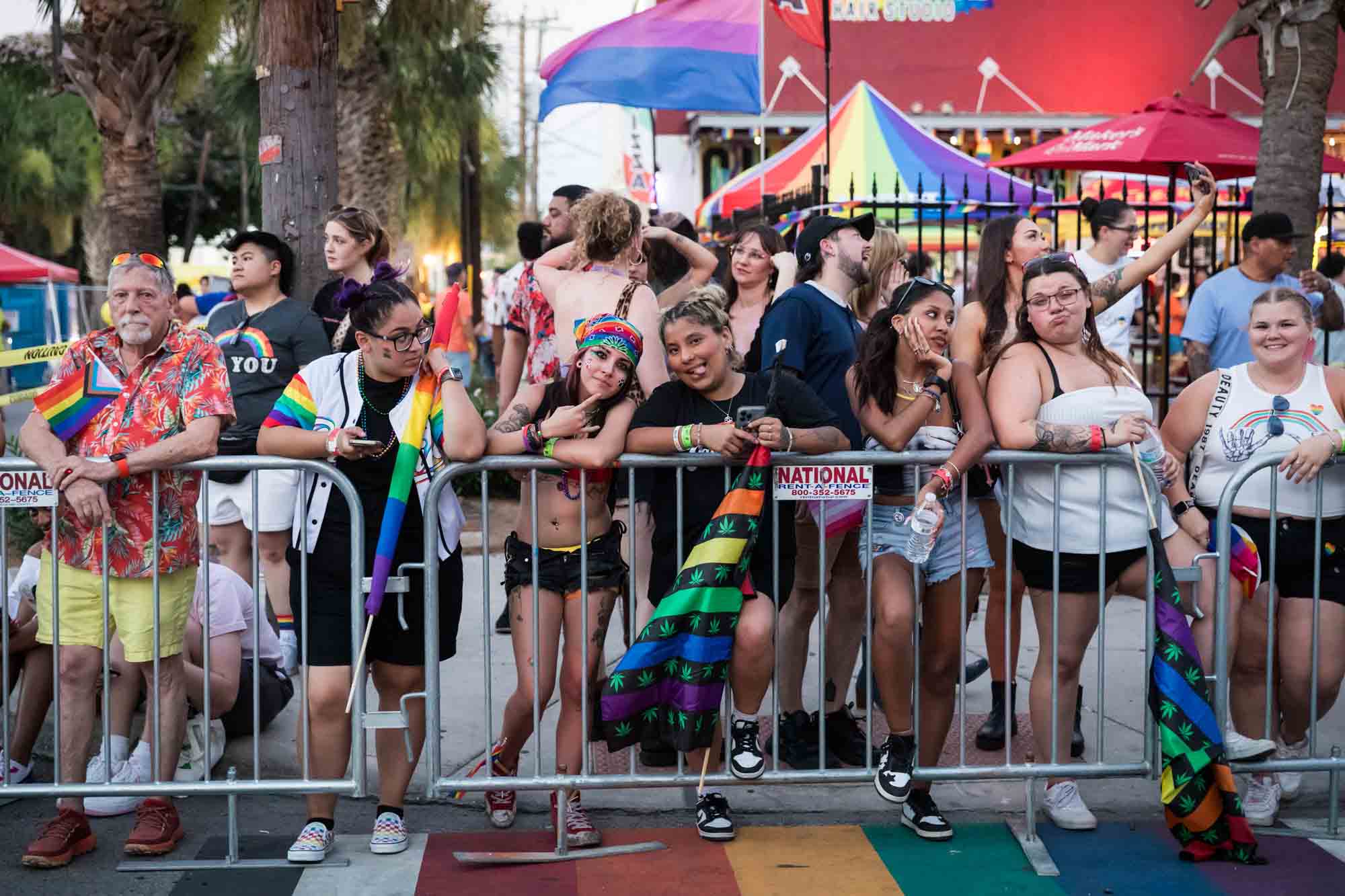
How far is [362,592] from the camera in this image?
4.54 meters

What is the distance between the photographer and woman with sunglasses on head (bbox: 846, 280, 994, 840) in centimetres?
477

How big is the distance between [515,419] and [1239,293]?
15.2ft

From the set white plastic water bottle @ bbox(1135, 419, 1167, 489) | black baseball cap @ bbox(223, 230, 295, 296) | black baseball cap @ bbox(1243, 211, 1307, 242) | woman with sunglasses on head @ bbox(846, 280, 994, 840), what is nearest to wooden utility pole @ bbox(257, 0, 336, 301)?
black baseball cap @ bbox(223, 230, 295, 296)

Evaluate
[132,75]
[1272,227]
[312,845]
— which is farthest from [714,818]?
[132,75]

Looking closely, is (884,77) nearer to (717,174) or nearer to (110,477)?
(717,174)

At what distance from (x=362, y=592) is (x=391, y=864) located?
2.95 ft

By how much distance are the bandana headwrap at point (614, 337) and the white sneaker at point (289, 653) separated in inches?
81.3

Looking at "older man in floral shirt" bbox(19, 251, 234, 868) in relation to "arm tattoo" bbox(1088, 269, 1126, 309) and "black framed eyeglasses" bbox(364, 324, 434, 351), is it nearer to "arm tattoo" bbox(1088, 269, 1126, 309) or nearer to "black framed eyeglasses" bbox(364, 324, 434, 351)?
"black framed eyeglasses" bbox(364, 324, 434, 351)

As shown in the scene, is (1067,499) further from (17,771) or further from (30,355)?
(30,355)

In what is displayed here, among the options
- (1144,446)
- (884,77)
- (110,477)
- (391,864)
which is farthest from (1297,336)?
(884,77)

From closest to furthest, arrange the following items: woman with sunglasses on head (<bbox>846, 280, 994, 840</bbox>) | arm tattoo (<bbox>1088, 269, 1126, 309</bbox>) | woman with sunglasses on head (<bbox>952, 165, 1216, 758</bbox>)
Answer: woman with sunglasses on head (<bbox>846, 280, 994, 840</bbox>) → woman with sunglasses on head (<bbox>952, 165, 1216, 758</bbox>) → arm tattoo (<bbox>1088, 269, 1126, 309</bbox>)

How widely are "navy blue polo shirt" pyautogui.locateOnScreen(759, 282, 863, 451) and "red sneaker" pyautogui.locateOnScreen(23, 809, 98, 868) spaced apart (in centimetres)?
292

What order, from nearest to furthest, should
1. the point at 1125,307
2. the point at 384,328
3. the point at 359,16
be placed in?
the point at 384,328, the point at 1125,307, the point at 359,16

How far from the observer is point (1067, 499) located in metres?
4.84
